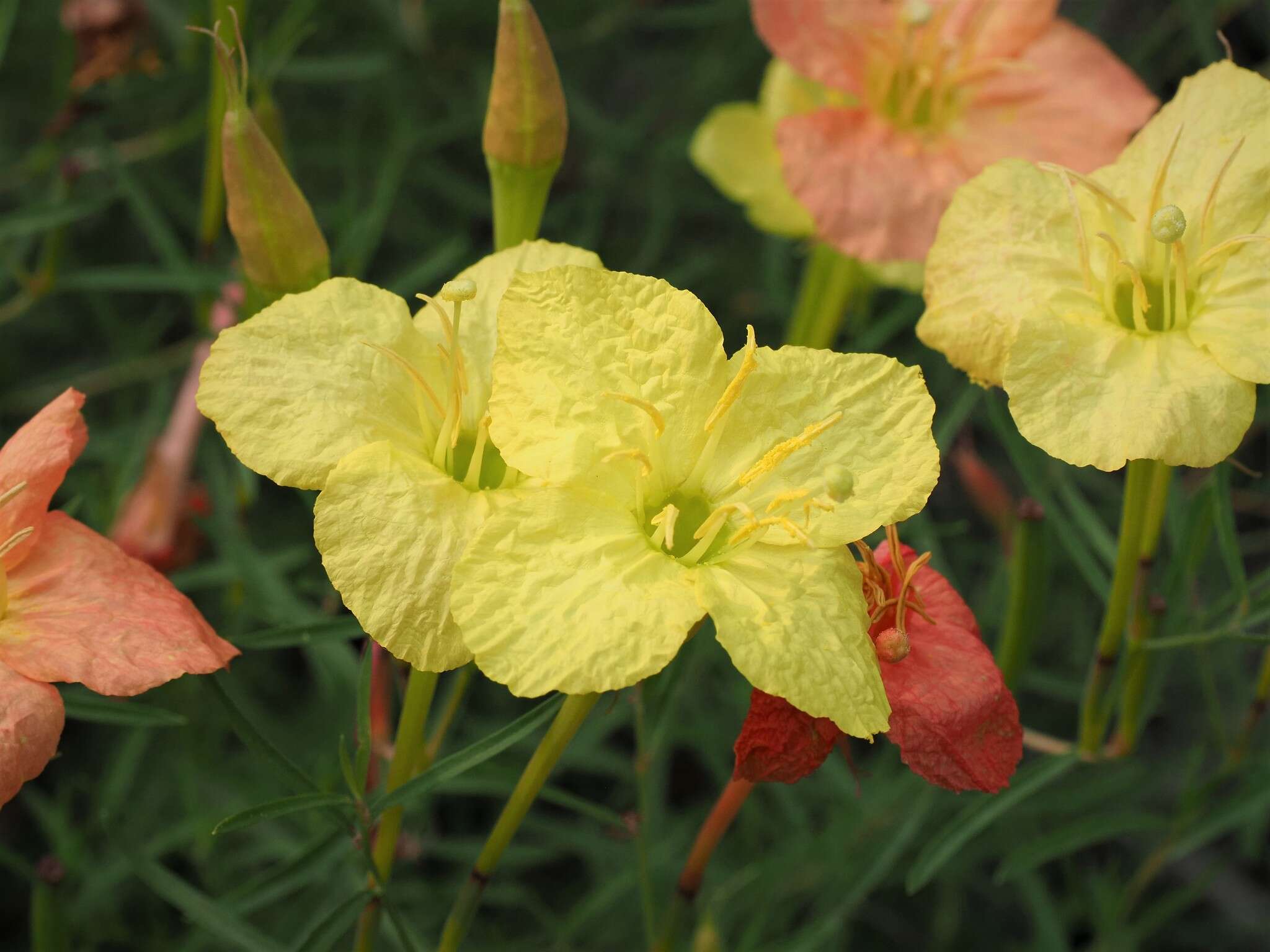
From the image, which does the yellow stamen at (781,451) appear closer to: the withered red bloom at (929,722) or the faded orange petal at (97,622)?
the withered red bloom at (929,722)

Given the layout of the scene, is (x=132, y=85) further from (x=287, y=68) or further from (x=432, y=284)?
(x=432, y=284)

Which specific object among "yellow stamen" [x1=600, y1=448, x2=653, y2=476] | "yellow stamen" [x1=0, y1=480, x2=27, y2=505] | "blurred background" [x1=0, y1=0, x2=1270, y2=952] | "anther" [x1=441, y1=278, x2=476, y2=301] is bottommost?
"blurred background" [x1=0, y1=0, x2=1270, y2=952]

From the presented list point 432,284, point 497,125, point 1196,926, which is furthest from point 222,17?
point 1196,926

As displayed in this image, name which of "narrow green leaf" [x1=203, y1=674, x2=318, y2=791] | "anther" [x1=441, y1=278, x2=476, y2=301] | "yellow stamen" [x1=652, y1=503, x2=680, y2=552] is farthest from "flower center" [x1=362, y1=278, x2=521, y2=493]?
"narrow green leaf" [x1=203, y1=674, x2=318, y2=791]

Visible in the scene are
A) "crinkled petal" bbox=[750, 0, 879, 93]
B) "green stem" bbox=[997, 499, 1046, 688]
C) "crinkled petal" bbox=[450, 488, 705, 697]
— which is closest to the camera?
"crinkled petal" bbox=[450, 488, 705, 697]

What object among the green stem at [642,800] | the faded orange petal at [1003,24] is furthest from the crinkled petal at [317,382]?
the faded orange petal at [1003,24]

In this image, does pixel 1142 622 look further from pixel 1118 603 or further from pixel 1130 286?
pixel 1130 286

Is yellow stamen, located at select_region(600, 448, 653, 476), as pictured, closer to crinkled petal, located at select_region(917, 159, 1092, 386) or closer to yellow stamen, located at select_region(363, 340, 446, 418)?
yellow stamen, located at select_region(363, 340, 446, 418)
